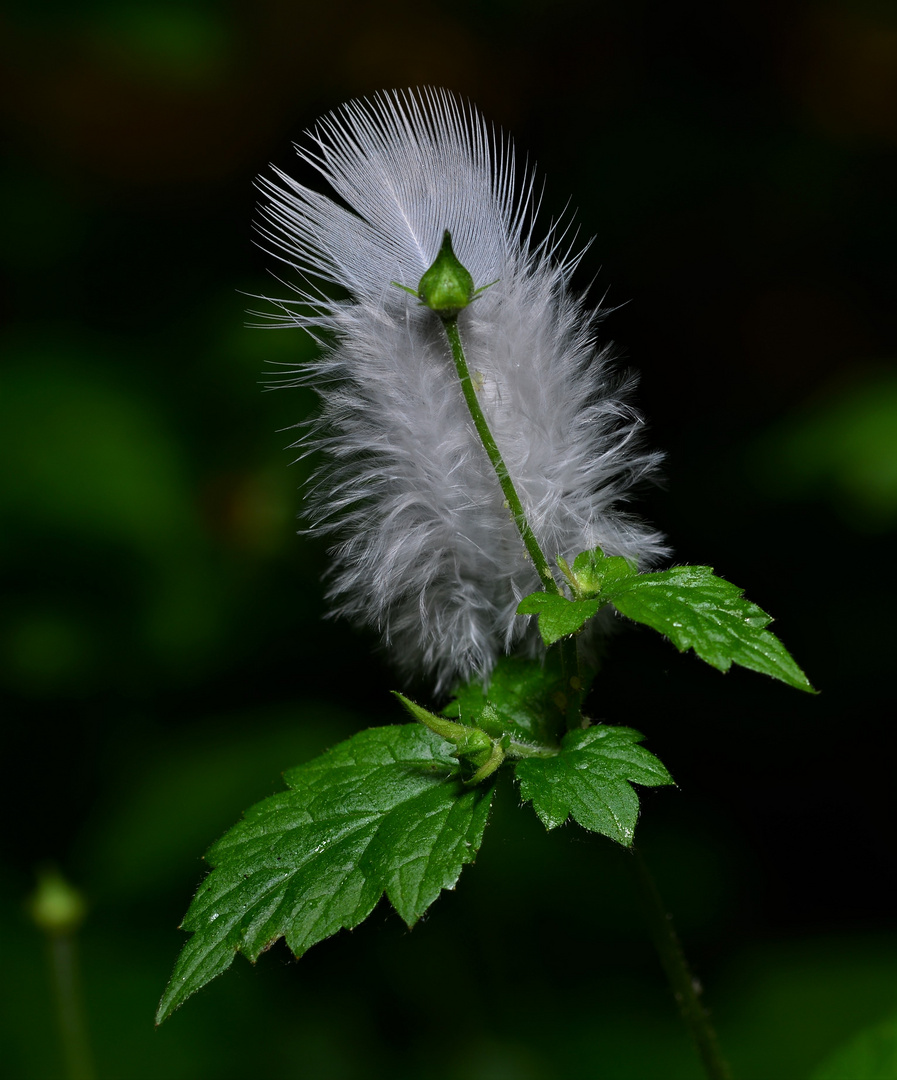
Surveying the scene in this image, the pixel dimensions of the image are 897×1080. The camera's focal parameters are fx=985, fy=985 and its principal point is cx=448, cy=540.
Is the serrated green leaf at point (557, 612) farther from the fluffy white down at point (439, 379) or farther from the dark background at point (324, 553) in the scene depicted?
the dark background at point (324, 553)

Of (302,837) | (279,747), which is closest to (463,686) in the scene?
(302,837)

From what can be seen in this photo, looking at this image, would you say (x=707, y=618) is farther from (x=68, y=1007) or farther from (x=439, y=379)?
(x=68, y=1007)

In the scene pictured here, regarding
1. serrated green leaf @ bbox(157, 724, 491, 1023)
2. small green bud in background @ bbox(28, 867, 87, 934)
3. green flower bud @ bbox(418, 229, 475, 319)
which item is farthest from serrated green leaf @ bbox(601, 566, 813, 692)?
small green bud in background @ bbox(28, 867, 87, 934)

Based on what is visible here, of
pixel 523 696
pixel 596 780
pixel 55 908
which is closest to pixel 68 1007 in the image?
pixel 55 908

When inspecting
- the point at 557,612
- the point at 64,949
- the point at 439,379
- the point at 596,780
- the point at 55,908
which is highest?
the point at 439,379

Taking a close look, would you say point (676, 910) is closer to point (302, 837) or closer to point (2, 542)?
point (302, 837)
